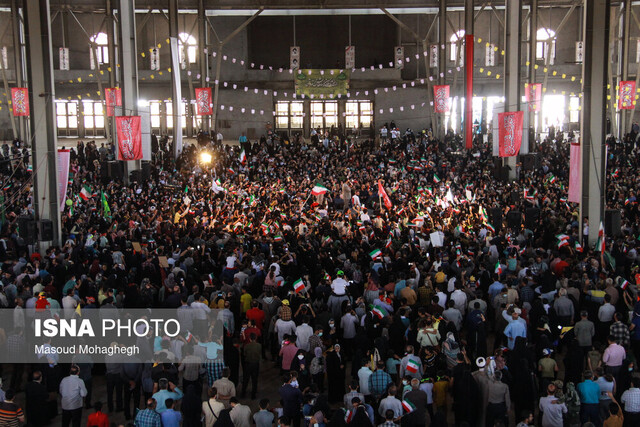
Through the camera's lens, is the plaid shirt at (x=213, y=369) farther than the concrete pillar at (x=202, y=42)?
No

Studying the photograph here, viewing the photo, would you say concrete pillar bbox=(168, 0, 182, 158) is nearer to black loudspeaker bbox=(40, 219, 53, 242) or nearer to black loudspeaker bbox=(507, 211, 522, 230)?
black loudspeaker bbox=(40, 219, 53, 242)

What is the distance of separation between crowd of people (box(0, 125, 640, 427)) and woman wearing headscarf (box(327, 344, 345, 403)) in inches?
1.8

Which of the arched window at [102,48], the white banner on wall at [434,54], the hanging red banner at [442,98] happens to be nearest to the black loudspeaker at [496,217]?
the hanging red banner at [442,98]

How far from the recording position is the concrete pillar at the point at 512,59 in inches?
990

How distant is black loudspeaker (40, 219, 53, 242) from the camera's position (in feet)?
57.8

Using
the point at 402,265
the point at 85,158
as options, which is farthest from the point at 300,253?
the point at 85,158

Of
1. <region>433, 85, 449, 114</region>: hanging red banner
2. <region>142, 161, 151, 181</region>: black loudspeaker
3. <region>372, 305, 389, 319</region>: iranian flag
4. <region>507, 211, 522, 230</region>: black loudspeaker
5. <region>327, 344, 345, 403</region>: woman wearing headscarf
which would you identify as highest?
<region>433, 85, 449, 114</region>: hanging red banner

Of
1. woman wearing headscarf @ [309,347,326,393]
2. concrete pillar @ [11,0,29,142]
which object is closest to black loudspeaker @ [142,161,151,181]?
concrete pillar @ [11,0,29,142]

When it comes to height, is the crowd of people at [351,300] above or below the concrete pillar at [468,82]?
below

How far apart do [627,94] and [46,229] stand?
2500 centimetres

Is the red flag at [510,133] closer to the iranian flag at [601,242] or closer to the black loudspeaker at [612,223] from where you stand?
the black loudspeaker at [612,223]

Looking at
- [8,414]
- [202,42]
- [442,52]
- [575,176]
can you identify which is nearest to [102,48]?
[202,42]

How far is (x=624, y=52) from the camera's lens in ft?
117

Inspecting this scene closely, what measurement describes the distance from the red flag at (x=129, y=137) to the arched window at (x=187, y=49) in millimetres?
15709
